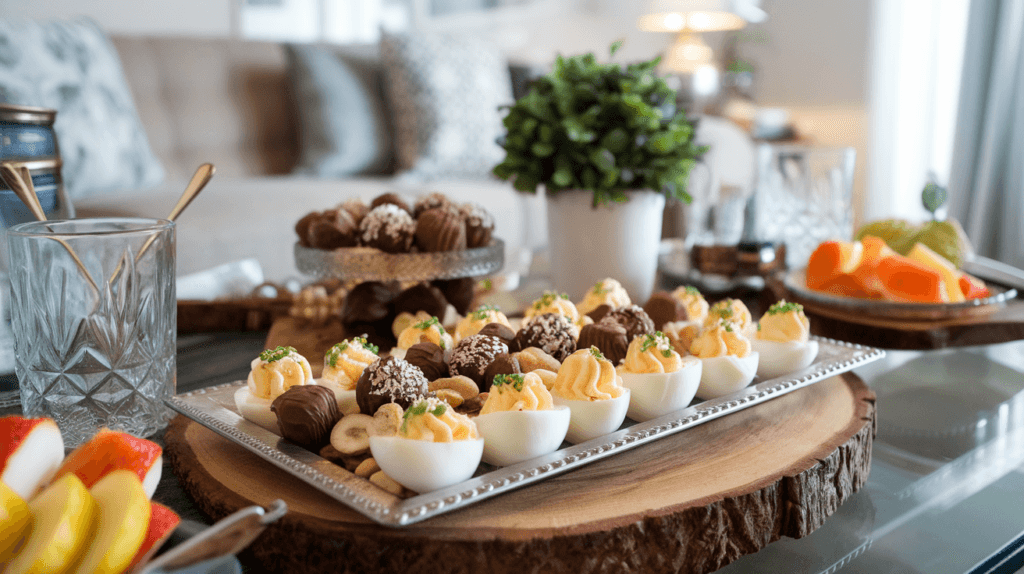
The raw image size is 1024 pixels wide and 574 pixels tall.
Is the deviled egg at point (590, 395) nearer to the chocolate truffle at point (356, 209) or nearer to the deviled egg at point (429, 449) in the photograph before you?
the deviled egg at point (429, 449)

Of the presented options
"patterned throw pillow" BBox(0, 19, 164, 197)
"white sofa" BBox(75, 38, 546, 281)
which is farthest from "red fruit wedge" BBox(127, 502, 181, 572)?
"patterned throw pillow" BBox(0, 19, 164, 197)

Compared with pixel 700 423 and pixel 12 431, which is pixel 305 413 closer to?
pixel 12 431

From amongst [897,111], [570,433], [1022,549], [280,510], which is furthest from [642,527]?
[897,111]

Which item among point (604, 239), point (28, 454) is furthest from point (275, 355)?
point (604, 239)

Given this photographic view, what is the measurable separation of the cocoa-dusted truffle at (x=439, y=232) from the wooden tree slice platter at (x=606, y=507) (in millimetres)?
470

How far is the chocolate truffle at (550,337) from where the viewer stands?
33.9 inches

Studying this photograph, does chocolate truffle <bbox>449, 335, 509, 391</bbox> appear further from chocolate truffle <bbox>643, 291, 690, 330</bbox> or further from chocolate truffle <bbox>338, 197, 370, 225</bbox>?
chocolate truffle <bbox>338, 197, 370, 225</bbox>

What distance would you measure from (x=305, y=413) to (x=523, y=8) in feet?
14.5

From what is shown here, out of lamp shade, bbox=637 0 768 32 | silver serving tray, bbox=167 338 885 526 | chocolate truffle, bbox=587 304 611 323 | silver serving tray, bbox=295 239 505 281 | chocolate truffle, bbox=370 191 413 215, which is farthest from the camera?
lamp shade, bbox=637 0 768 32

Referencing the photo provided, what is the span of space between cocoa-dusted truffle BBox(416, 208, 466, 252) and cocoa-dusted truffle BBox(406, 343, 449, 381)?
36 centimetres

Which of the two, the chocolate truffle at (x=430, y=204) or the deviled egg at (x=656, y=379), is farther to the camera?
the chocolate truffle at (x=430, y=204)

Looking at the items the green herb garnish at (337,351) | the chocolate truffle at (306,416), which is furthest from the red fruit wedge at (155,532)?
the green herb garnish at (337,351)

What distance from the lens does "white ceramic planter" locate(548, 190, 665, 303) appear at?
1.37m

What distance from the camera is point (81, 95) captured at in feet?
7.82
